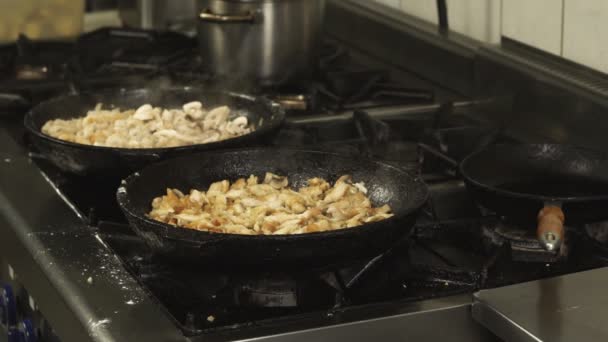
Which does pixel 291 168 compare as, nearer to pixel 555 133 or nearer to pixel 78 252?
pixel 78 252

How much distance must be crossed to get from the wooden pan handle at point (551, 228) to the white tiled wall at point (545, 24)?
1.74ft

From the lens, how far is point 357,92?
6.88ft

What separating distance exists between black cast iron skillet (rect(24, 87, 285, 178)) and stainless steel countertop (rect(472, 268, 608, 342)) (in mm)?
527

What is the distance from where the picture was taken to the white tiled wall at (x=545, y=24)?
5.68ft

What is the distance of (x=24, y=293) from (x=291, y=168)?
43 cm

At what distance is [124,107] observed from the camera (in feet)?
6.21

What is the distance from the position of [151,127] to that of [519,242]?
2.11 ft

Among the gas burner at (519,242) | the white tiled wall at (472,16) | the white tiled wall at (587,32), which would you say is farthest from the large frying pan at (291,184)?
the white tiled wall at (472,16)

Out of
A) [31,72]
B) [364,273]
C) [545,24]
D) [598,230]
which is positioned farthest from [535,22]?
[31,72]

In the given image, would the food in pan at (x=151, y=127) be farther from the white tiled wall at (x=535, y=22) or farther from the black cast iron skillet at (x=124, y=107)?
the white tiled wall at (x=535, y=22)

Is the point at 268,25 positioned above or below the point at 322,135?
above

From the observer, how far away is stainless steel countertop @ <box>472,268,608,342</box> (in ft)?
3.65

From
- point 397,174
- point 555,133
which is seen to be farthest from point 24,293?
point 555,133

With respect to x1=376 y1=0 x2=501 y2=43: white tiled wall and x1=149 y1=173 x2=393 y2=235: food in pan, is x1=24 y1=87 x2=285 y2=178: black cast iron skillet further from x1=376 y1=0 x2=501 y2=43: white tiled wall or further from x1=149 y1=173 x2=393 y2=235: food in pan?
x1=376 y1=0 x2=501 y2=43: white tiled wall
